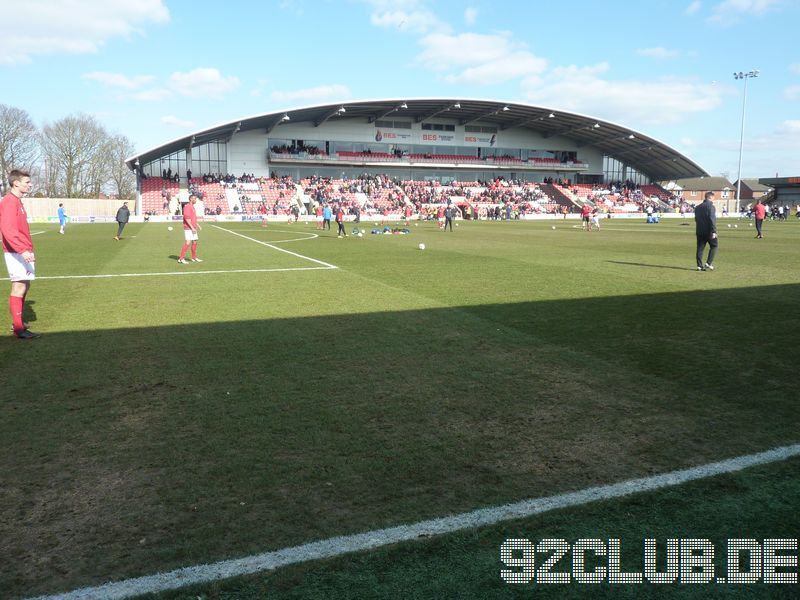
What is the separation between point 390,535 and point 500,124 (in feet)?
263

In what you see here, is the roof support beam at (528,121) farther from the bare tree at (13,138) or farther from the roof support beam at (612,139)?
the bare tree at (13,138)

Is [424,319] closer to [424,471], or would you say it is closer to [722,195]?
[424,471]

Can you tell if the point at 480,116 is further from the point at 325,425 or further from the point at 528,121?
the point at 325,425

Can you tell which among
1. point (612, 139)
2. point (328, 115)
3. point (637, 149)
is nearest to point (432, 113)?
point (328, 115)

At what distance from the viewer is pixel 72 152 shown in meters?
69.2

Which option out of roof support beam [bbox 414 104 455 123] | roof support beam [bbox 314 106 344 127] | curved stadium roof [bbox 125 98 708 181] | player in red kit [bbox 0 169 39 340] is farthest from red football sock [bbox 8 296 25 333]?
roof support beam [bbox 414 104 455 123]

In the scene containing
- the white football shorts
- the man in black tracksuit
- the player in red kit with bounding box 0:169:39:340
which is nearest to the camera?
the player in red kit with bounding box 0:169:39:340

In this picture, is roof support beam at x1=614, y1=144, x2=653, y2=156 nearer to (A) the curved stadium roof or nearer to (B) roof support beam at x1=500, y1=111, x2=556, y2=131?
(A) the curved stadium roof

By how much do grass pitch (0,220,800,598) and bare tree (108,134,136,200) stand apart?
74.3 meters

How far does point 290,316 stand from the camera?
919 cm

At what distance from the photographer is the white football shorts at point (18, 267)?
7.79 meters

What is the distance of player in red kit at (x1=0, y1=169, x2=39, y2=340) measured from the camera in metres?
7.67

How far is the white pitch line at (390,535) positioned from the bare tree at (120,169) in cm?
8250

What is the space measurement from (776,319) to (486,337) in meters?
4.71
